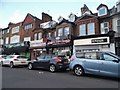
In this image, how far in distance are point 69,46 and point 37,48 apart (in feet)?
22.9

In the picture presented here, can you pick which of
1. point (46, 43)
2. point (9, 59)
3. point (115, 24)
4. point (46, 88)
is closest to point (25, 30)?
point (46, 43)

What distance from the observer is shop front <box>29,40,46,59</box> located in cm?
2730

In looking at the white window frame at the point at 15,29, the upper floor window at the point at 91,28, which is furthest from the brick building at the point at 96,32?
the white window frame at the point at 15,29

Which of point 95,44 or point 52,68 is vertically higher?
point 95,44

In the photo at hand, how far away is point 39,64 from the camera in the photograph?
15219 mm

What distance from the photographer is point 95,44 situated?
68.6 ft

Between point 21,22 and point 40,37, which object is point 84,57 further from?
point 21,22

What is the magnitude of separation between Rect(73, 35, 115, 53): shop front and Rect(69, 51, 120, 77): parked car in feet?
29.1

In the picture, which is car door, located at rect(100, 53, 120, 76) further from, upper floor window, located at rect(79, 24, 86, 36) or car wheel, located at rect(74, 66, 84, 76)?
upper floor window, located at rect(79, 24, 86, 36)

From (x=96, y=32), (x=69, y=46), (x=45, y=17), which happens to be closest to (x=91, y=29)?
(x=96, y=32)

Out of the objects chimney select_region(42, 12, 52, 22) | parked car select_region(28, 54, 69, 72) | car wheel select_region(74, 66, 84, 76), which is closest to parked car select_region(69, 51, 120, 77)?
car wheel select_region(74, 66, 84, 76)

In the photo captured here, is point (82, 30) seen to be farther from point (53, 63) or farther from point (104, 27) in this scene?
point (53, 63)

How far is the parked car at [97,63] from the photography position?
981 cm

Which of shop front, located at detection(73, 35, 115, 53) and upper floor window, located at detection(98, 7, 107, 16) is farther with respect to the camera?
upper floor window, located at detection(98, 7, 107, 16)
